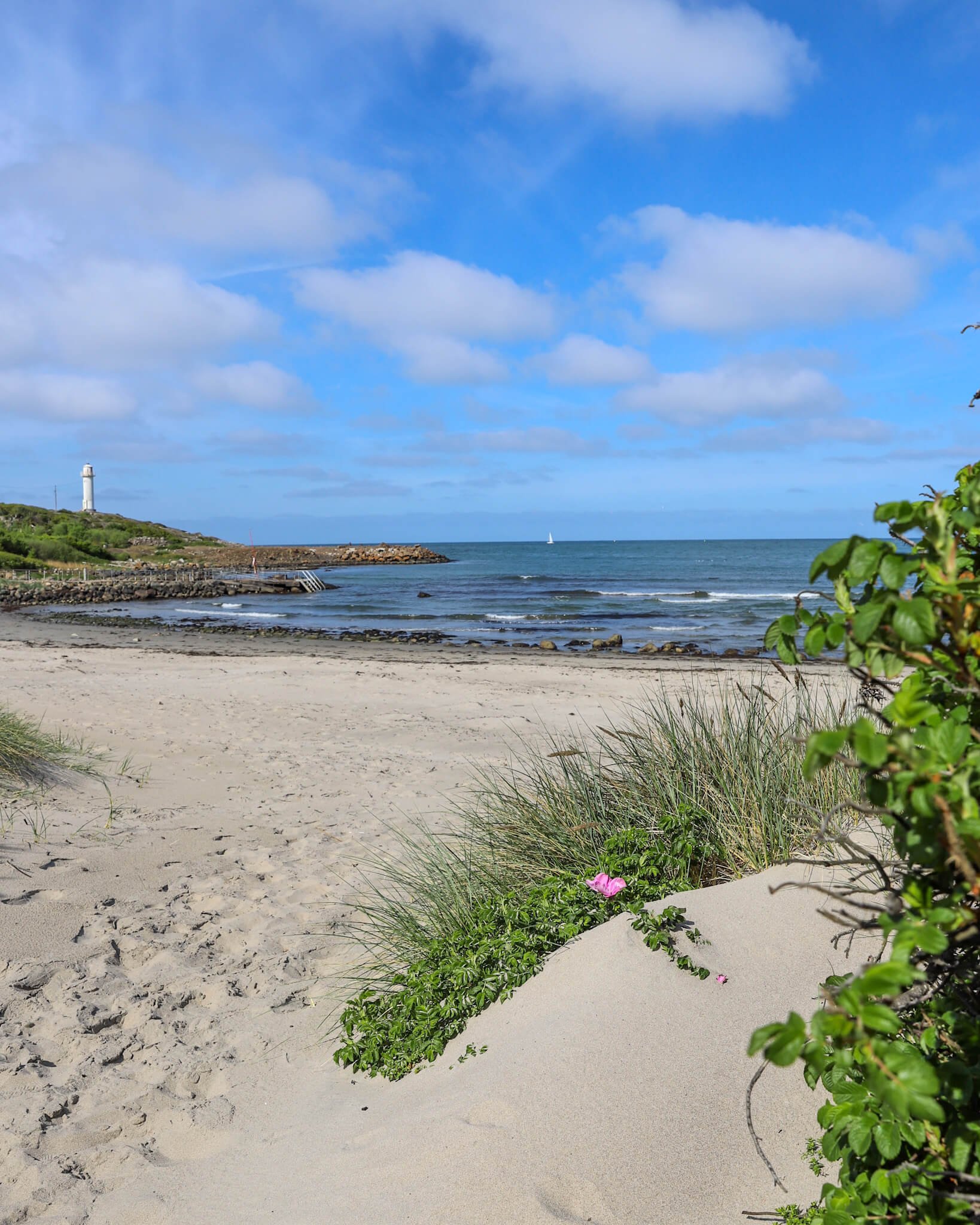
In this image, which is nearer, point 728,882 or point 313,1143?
point 313,1143

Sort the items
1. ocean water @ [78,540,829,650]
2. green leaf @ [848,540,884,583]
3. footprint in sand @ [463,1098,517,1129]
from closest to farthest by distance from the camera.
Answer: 1. green leaf @ [848,540,884,583]
2. footprint in sand @ [463,1098,517,1129]
3. ocean water @ [78,540,829,650]

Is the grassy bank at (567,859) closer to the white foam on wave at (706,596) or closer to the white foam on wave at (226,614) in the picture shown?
the white foam on wave at (226,614)

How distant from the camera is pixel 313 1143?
9.59 ft

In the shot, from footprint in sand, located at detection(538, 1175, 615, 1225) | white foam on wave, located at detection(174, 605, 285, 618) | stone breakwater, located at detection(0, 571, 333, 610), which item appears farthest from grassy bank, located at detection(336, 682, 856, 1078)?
stone breakwater, located at detection(0, 571, 333, 610)

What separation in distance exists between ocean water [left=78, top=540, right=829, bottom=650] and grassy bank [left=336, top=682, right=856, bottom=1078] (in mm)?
8580

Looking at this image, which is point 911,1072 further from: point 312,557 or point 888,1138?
point 312,557

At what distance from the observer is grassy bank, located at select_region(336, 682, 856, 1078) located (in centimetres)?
338

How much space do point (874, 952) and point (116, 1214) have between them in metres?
2.67

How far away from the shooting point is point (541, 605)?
3719 cm

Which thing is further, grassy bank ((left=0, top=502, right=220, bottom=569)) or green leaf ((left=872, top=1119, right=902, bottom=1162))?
grassy bank ((left=0, top=502, right=220, bottom=569))

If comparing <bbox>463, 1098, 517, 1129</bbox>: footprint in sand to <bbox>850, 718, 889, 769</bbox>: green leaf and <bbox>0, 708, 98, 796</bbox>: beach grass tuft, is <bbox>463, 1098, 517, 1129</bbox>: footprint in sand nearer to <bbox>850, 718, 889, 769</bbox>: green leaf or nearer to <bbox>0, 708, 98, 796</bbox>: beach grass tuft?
<bbox>850, 718, 889, 769</bbox>: green leaf

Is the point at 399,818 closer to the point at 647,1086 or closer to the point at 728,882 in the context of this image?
the point at 728,882

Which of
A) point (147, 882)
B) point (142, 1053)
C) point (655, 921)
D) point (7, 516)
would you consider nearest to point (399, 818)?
point (147, 882)

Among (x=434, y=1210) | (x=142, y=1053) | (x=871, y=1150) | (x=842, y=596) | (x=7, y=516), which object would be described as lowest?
(x=142, y=1053)
